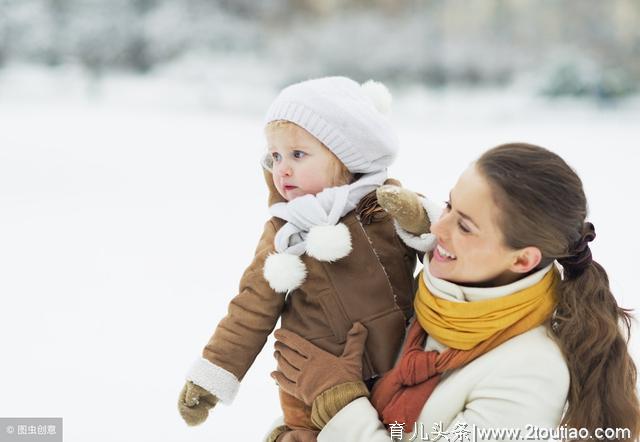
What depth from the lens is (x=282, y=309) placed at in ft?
3.91

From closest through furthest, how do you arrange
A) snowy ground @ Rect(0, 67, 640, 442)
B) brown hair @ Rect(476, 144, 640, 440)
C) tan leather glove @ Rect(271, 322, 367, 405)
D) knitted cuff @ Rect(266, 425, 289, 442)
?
brown hair @ Rect(476, 144, 640, 440) → tan leather glove @ Rect(271, 322, 367, 405) → knitted cuff @ Rect(266, 425, 289, 442) → snowy ground @ Rect(0, 67, 640, 442)

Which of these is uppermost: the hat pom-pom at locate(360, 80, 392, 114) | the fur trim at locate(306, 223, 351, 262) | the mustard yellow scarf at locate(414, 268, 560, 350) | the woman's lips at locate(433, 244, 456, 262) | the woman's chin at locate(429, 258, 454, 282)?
the hat pom-pom at locate(360, 80, 392, 114)

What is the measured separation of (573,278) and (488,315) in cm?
15

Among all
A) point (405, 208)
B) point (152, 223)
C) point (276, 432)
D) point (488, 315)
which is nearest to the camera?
point (488, 315)

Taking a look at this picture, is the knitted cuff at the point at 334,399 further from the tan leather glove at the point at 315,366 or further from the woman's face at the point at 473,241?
the woman's face at the point at 473,241

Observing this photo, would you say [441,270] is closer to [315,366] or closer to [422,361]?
[422,361]

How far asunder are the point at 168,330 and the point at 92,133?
2.48 metres

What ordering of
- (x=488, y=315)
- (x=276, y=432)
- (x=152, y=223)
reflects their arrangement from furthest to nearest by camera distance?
1. (x=152, y=223)
2. (x=276, y=432)
3. (x=488, y=315)

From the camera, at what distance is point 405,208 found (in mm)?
1106

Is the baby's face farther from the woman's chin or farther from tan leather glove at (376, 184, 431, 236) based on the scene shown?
the woman's chin

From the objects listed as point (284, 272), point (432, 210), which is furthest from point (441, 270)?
point (284, 272)

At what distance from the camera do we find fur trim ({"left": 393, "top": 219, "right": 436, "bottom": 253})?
1.13m

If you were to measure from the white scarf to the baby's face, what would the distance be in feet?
0.08

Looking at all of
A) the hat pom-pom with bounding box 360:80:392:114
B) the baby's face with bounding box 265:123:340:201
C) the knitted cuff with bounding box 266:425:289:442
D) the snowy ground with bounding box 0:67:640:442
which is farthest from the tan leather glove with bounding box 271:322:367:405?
the snowy ground with bounding box 0:67:640:442
